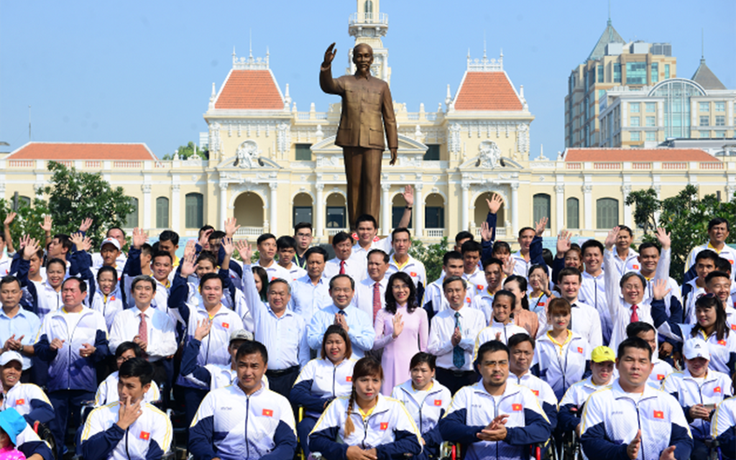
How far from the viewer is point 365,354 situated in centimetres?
786

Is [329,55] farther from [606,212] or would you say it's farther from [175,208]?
[606,212]

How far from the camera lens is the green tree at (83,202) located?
40.2 meters

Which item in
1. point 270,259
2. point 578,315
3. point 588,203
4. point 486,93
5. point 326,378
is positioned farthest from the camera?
point 486,93

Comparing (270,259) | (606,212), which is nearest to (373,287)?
(270,259)

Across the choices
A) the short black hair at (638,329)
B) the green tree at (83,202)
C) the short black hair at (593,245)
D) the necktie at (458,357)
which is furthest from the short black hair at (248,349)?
the green tree at (83,202)

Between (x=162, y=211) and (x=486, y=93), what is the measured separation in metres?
25.1

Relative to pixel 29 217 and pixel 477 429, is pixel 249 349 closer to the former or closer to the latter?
pixel 477 429

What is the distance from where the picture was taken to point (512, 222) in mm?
55844

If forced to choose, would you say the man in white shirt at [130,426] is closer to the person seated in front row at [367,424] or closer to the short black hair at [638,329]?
the person seated in front row at [367,424]

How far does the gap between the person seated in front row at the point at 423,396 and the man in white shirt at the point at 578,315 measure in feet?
4.93

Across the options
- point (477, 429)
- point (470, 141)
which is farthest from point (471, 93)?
point (477, 429)

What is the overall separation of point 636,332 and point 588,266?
7.50 ft

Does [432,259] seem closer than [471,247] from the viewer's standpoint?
No

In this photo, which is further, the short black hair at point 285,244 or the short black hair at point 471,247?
the short black hair at point 471,247
